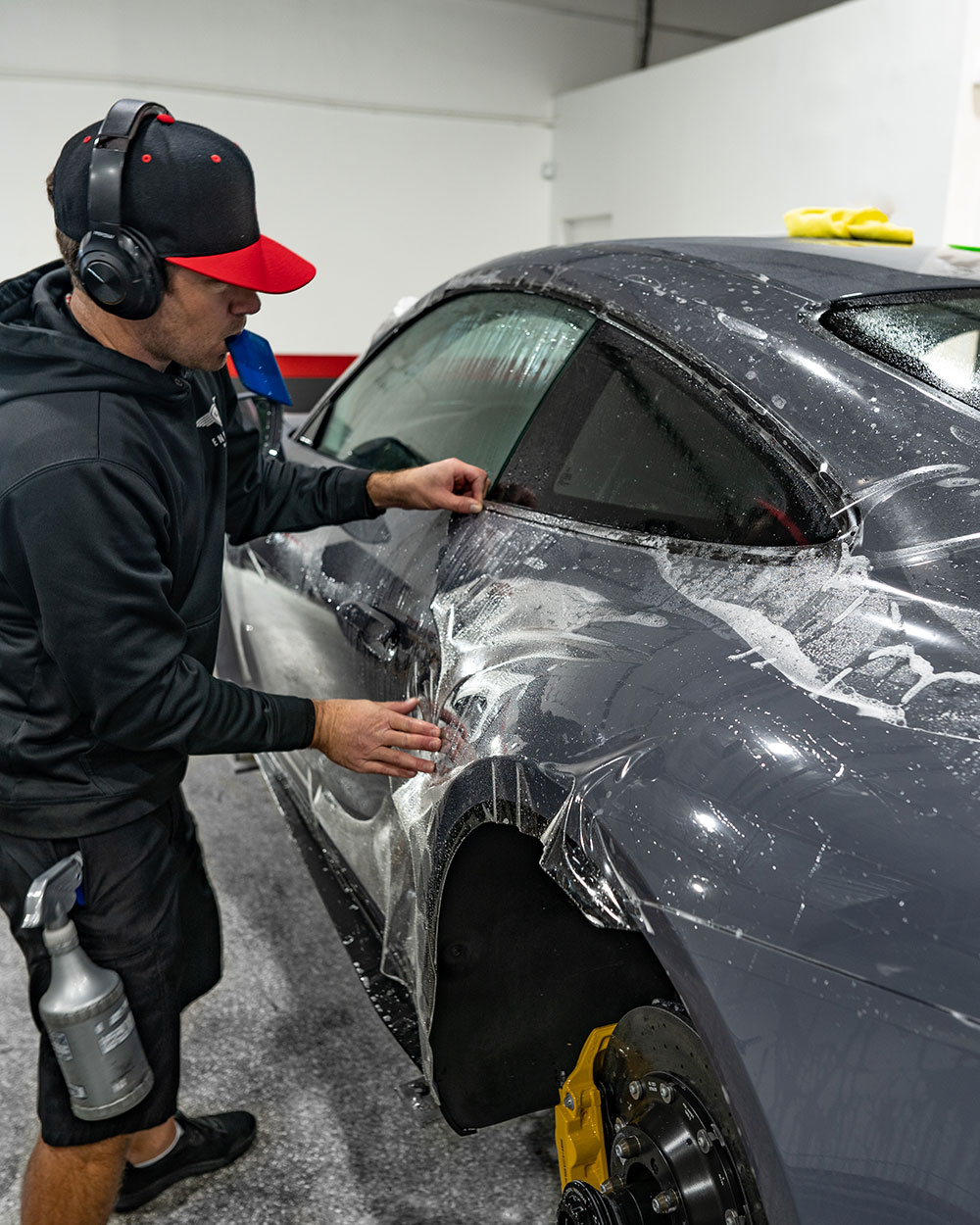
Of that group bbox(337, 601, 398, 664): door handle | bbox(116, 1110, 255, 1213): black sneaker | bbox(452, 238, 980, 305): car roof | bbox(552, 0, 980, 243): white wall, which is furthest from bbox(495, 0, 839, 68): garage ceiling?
bbox(116, 1110, 255, 1213): black sneaker

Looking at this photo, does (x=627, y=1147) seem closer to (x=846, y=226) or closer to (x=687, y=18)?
(x=846, y=226)

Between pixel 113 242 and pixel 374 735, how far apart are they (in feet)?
2.28

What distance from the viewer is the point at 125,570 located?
4.44ft

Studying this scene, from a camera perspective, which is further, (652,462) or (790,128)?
(790,128)

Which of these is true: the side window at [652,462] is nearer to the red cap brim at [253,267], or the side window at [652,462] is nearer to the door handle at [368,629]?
the door handle at [368,629]

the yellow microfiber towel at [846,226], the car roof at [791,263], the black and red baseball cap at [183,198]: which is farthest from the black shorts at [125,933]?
the yellow microfiber towel at [846,226]

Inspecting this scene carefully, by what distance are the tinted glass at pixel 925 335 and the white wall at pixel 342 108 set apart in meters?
6.29

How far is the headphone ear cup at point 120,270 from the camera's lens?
4.34 feet

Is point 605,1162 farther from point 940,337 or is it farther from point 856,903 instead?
point 940,337

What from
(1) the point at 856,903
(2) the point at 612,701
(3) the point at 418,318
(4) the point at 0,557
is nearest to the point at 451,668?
(2) the point at 612,701

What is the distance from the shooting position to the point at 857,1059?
33.6 inches

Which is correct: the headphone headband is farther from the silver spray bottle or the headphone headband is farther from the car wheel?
the car wheel

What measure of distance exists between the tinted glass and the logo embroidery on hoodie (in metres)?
0.88

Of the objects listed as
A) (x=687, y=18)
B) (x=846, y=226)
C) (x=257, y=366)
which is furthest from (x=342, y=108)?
(x=257, y=366)
